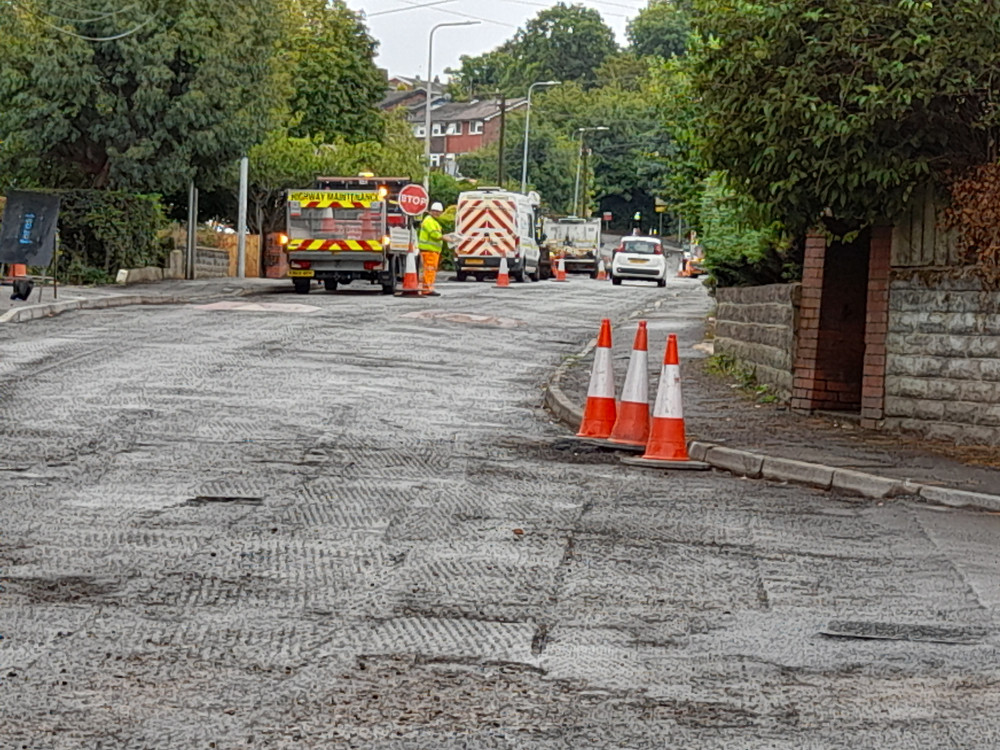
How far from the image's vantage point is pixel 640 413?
1257cm

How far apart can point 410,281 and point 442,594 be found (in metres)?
26.6

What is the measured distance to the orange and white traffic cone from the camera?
11.6 meters

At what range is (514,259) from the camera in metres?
47.7

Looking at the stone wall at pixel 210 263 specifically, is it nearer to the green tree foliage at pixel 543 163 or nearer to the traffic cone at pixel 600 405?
the traffic cone at pixel 600 405

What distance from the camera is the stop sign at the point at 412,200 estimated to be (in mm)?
35531

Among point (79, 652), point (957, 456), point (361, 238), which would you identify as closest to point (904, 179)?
point (957, 456)

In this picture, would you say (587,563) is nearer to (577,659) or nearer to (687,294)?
(577,659)

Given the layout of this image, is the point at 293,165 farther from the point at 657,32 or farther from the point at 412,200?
the point at 657,32

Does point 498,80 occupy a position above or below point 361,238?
above

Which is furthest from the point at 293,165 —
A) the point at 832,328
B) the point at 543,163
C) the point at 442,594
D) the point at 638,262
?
the point at 543,163

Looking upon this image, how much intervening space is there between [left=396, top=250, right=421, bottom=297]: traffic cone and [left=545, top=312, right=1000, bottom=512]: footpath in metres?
17.0

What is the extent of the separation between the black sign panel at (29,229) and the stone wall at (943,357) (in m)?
15.5

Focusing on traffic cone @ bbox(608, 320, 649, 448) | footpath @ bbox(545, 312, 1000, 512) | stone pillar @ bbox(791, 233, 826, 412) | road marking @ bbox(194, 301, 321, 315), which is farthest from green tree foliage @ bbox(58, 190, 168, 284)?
traffic cone @ bbox(608, 320, 649, 448)

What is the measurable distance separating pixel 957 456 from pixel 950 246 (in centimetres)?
169
